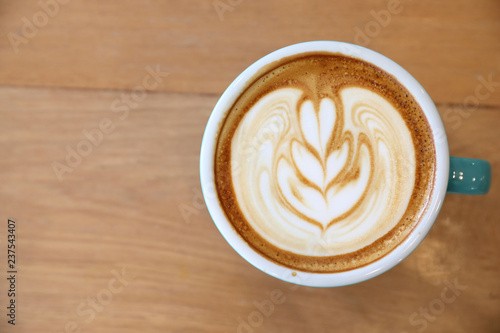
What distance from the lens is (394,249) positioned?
0.68 metres

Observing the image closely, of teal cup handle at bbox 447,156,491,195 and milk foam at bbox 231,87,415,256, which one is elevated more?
teal cup handle at bbox 447,156,491,195

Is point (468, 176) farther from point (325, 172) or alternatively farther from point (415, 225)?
point (325, 172)

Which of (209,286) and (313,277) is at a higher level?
(313,277)

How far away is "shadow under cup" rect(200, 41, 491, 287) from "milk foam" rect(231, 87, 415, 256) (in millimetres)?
41

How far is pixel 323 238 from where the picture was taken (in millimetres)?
703

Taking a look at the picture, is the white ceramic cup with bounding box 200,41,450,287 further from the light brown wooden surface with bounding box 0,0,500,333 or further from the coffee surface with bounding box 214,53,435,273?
the light brown wooden surface with bounding box 0,0,500,333

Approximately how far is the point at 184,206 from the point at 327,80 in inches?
15.5

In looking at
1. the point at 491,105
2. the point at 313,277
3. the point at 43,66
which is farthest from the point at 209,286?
the point at 491,105

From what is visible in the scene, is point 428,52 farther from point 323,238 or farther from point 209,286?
point 209,286

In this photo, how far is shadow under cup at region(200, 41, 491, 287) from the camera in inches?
25.9

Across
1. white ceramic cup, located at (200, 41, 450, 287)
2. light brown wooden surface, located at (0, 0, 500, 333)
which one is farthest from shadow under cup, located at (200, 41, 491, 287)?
light brown wooden surface, located at (0, 0, 500, 333)

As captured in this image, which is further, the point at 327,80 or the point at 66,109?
the point at 66,109

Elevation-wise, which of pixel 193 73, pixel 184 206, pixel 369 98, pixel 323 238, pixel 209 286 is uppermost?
pixel 369 98

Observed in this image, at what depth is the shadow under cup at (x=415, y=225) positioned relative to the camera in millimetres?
659
